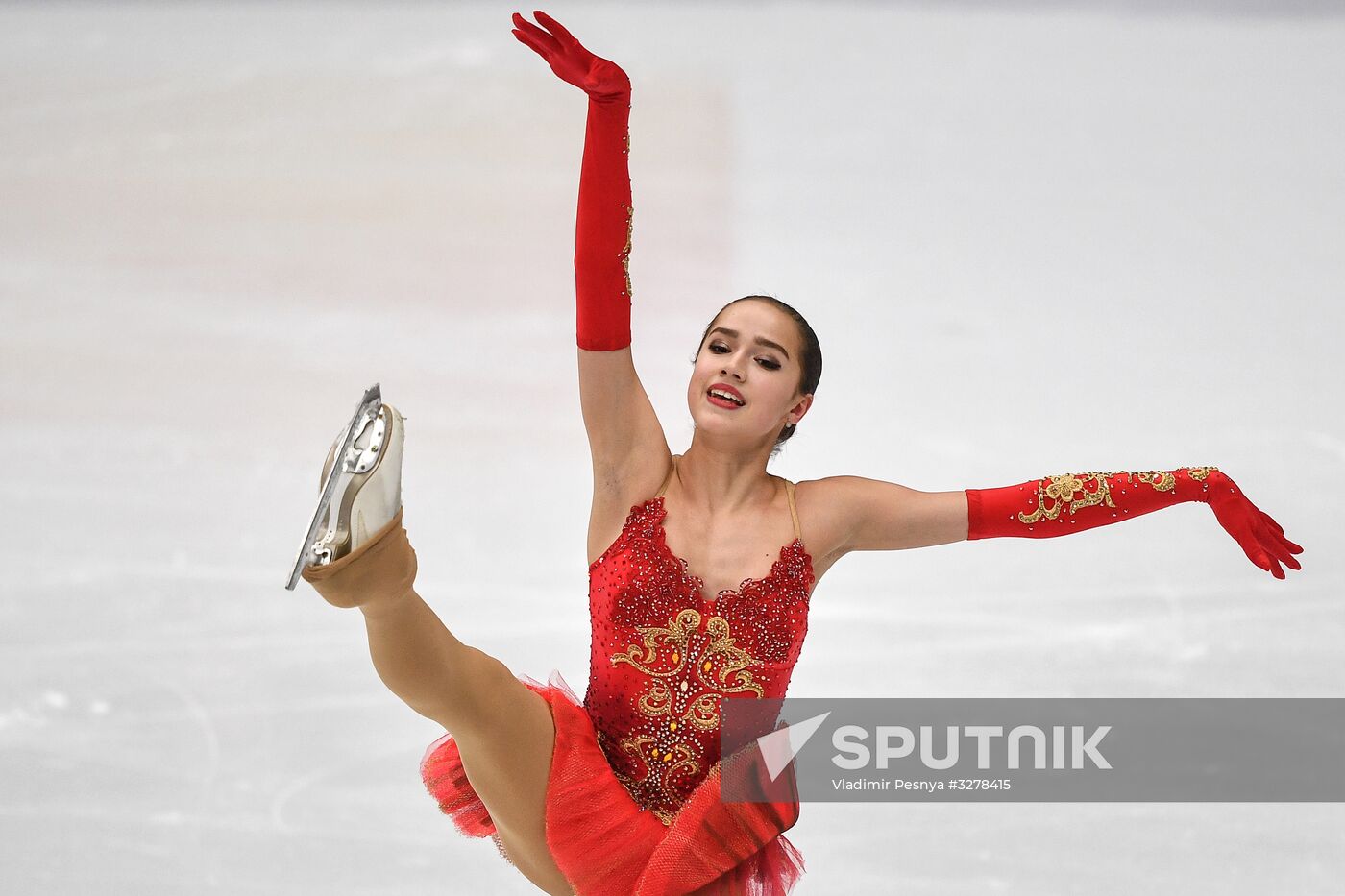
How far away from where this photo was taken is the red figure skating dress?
2730 mm

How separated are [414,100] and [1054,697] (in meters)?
3.32

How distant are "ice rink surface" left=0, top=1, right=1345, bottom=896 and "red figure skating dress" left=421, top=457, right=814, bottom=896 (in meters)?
0.73

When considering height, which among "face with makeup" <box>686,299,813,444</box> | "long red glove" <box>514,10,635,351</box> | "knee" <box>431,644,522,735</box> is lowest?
"knee" <box>431,644,522,735</box>

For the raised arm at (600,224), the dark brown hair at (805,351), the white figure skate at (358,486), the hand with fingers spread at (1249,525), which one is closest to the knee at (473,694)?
the white figure skate at (358,486)

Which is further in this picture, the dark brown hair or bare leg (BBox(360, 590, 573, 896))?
the dark brown hair

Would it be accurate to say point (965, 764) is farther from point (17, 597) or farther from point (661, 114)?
point (661, 114)

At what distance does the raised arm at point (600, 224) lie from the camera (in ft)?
9.05

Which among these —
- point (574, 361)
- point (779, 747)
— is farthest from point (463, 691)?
point (574, 361)

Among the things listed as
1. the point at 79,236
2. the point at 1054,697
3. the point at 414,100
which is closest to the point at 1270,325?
the point at 1054,697

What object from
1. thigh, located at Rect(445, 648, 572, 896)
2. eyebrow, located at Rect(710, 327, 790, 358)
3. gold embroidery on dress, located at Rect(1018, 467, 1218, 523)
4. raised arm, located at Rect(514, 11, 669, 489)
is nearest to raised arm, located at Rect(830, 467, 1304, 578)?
gold embroidery on dress, located at Rect(1018, 467, 1218, 523)

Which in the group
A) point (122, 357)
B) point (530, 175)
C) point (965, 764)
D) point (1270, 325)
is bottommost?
point (965, 764)

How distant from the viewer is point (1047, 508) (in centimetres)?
288

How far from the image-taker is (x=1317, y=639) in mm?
4039

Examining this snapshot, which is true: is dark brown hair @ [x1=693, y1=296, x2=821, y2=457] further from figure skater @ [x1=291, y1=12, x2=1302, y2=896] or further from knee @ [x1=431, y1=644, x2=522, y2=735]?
knee @ [x1=431, y1=644, x2=522, y2=735]
